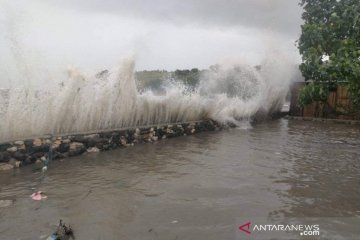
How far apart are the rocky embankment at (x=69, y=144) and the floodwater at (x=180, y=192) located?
29 centimetres

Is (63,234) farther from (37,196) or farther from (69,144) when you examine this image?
(69,144)

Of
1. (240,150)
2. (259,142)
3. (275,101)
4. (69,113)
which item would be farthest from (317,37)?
(69,113)

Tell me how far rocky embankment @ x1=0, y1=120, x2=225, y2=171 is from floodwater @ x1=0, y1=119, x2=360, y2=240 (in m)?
0.29

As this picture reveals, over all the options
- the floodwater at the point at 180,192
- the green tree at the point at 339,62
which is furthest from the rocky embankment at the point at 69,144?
the green tree at the point at 339,62

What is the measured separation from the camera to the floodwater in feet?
12.8

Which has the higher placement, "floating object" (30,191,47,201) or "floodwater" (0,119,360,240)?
"floodwater" (0,119,360,240)

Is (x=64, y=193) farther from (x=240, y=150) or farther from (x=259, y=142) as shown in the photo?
(x=259, y=142)

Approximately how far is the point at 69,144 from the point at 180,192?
142 inches

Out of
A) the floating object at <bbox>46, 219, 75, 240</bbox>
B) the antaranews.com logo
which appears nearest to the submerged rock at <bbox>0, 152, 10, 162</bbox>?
the floating object at <bbox>46, 219, 75, 240</bbox>

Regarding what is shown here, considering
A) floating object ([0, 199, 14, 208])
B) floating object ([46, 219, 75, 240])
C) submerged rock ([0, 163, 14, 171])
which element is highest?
floating object ([46, 219, 75, 240])

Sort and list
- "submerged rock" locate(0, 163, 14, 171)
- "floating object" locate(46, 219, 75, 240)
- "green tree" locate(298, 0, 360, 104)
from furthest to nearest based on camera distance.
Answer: "green tree" locate(298, 0, 360, 104)
"submerged rock" locate(0, 163, 14, 171)
"floating object" locate(46, 219, 75, 240)

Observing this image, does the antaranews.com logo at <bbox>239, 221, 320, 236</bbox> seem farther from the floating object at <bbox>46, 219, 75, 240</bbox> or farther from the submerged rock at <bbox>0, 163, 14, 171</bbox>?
the submerged rock at <bbox>0, 163, 14, 171</bbox>

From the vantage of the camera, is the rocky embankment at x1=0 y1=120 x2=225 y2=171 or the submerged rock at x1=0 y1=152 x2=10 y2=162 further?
the rocky embankment at x1=0 y1=120 x2=225 y2=171

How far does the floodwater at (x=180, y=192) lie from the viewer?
3.92 m
